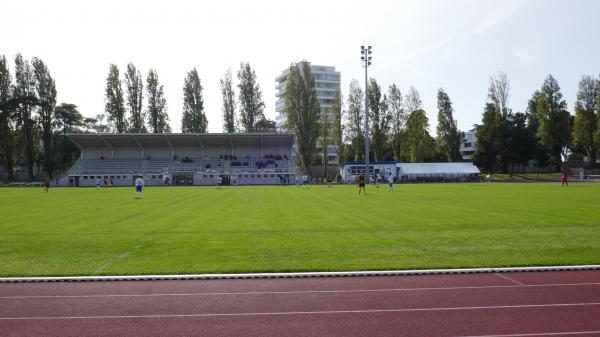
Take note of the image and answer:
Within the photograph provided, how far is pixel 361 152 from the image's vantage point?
255ft

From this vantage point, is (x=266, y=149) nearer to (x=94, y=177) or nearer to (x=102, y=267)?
(x=94, y=177)

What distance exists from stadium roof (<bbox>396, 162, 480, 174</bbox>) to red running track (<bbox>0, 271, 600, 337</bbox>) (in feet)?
212

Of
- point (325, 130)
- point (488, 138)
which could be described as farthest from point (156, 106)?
point (488, 138)

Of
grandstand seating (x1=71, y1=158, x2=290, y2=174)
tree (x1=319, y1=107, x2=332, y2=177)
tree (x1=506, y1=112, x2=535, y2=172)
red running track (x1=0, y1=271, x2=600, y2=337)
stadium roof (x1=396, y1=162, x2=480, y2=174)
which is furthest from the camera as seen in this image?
tree (x1=506, y1=112, x2=535, y2=172)

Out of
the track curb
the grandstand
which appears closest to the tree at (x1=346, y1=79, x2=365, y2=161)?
the grandstand

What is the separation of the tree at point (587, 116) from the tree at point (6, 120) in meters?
98.9

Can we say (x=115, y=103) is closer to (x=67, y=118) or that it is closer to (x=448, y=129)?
(x=67, y=118)

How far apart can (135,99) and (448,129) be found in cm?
5932

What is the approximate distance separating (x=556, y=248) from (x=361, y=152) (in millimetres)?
67193

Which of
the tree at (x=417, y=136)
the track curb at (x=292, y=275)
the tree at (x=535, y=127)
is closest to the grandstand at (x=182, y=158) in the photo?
the tree at (x=417, y=136)

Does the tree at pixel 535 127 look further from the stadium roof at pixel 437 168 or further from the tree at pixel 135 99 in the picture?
the tree at pixel 135 99

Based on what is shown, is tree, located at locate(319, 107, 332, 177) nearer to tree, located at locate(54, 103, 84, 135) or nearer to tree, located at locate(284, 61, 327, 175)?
tree, located at locate(284, 61, 327, 175)

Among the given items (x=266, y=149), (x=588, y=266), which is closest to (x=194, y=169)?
(x=266, y=149)

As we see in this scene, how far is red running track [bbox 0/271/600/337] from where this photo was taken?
233 inches
